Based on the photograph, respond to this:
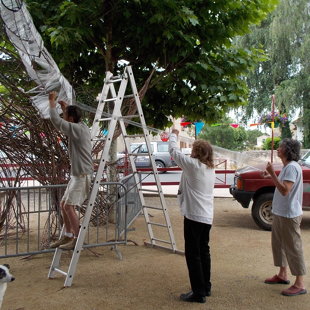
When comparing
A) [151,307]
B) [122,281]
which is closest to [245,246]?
[122,281]

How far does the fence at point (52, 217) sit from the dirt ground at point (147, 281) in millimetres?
319

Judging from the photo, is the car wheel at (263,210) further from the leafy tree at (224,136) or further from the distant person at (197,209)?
the leafy tree at (224,136)

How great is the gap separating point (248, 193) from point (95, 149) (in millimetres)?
3167

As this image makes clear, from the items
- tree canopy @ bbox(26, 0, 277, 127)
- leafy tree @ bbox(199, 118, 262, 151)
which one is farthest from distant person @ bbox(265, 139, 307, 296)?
leafy tree @ bbox(199, 118, 262, 151)

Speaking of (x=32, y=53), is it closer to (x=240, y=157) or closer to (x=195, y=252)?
(x=195, y=252)

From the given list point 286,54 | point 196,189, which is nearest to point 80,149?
point 196,189

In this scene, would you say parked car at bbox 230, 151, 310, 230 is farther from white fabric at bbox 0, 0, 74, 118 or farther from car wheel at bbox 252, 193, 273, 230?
white fabric at bbox 0, 0, 74, 118

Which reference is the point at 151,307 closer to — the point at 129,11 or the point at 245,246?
the point at 245,246

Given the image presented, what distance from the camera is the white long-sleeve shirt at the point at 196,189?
439 cm

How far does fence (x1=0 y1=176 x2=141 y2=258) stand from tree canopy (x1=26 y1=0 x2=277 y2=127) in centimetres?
235

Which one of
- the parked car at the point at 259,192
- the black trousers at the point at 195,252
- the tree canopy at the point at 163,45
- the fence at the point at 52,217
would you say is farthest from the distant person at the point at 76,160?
the parked car at the point at 259,192

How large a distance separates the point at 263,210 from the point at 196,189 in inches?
169

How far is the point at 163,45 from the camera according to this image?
8070 millimetres

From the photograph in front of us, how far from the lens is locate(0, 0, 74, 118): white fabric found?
4422mm
